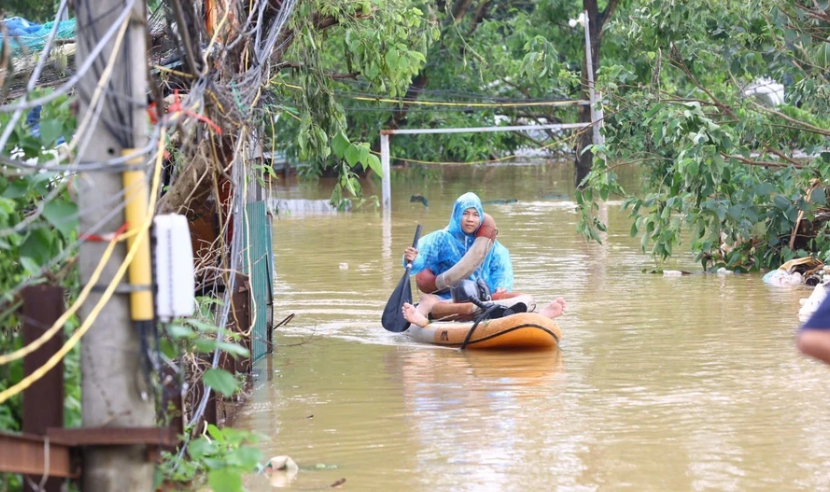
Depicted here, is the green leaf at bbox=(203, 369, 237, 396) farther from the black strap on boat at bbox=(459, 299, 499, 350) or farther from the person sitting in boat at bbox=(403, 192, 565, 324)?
the person sitting in boat at bbox=(403, 192, 565, 324)

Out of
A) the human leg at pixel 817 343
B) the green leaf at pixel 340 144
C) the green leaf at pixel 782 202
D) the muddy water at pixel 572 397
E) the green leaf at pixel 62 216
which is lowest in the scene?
the muddy water at pixel 572 397

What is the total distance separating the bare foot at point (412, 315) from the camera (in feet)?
35.4

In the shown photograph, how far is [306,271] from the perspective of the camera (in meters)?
16.2

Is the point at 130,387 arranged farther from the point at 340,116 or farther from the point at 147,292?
the point at 340,116

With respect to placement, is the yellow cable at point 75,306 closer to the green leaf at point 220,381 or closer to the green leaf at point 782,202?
the green leaf at point 220,381

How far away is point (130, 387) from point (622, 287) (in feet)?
35.3

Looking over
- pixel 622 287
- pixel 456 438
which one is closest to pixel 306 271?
pixel 622 287

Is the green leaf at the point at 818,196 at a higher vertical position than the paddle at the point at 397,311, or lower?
higher

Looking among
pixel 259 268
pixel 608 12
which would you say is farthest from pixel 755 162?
pixel 608 12

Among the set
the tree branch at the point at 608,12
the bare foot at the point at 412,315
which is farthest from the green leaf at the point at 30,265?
the tree branch at the point at 608,12

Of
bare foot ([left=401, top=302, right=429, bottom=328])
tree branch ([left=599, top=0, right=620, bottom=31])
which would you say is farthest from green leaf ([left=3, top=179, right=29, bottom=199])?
tree branch ([left=599, top=0, right=620, bottom=31])

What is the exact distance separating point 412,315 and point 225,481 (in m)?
6.11

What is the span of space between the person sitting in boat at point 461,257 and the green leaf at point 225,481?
6270 mm

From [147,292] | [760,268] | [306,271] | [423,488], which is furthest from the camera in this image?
[306,271]
